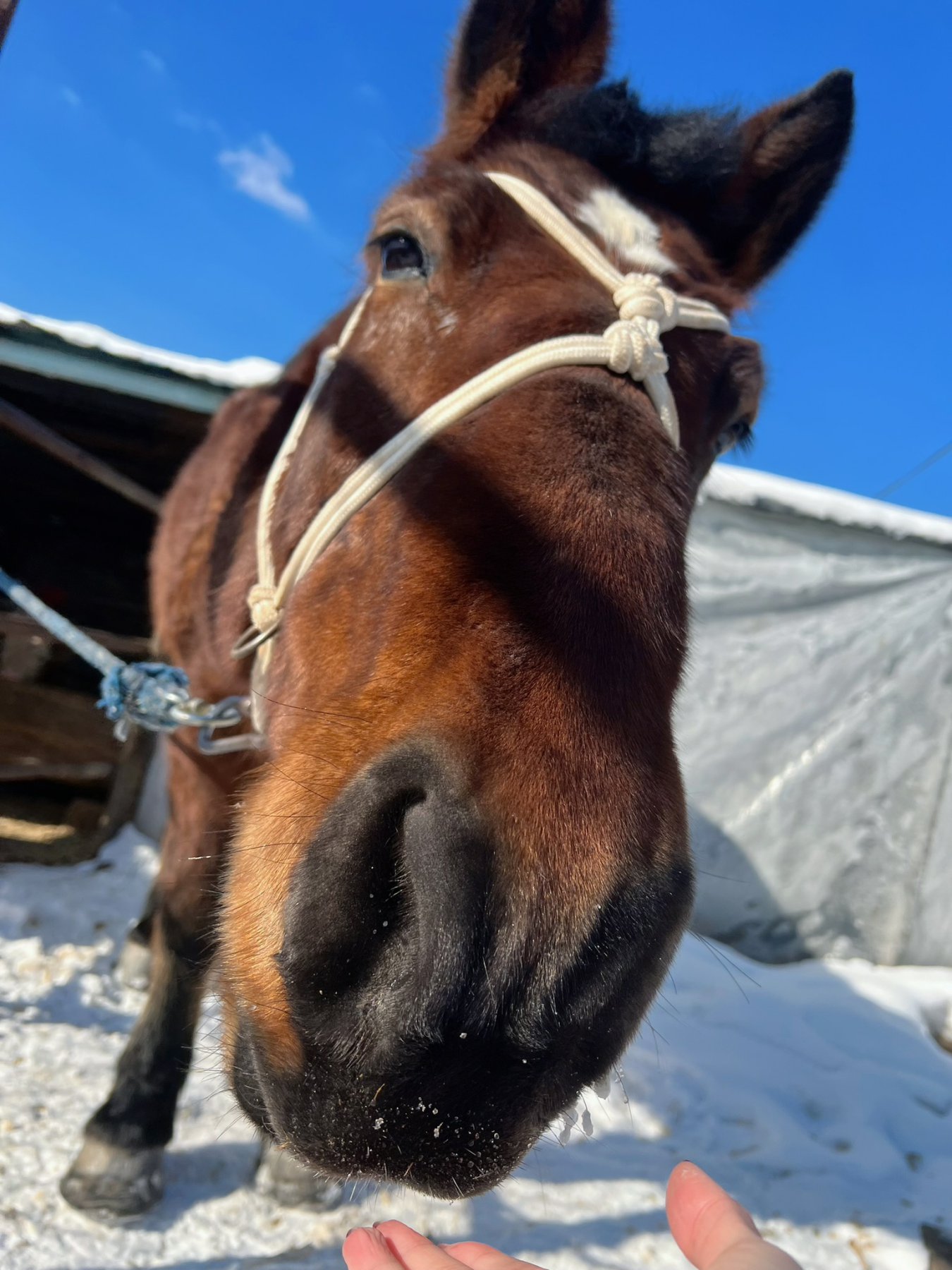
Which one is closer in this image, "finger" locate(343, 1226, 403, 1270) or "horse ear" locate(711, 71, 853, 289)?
"finger" locate(343, 1226, 403, 1270)

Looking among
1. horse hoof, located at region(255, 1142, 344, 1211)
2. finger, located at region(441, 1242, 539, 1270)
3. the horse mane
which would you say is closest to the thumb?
finger, located at region(441, 1242, 539, 1270)

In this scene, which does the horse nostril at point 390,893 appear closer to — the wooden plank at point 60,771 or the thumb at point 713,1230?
the thumb at point 713,1230

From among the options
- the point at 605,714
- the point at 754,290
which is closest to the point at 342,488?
the point at 605,714

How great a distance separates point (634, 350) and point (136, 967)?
3818mm

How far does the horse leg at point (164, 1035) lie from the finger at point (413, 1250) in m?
1.35

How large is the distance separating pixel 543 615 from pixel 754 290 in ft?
6.19

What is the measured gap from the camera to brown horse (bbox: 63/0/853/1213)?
0.87m

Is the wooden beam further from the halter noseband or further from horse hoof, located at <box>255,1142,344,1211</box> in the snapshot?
horse hoof, located at <box>255,1142,344,1211</box>

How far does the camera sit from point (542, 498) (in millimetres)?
1177

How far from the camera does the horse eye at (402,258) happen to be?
1.73m

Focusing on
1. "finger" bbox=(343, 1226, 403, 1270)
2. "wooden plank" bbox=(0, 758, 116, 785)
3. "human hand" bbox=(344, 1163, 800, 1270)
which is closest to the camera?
"human hand" bbox=(344, 1163, 800, 1270)

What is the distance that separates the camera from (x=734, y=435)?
7.08 ft

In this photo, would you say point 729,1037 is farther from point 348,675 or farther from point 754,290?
point 348,675

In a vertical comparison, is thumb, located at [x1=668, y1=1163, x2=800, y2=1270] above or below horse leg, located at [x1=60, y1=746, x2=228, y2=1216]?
above
